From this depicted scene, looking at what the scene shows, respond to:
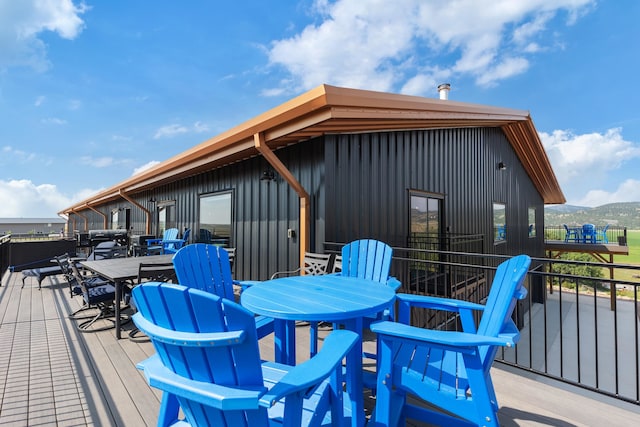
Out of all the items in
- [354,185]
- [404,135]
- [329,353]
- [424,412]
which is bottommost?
[424,412]

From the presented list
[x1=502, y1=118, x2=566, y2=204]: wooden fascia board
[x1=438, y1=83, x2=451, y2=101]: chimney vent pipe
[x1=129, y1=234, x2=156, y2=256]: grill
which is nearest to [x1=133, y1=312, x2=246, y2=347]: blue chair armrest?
[x1=129, y1=234, x2=156, y2=256]: grill

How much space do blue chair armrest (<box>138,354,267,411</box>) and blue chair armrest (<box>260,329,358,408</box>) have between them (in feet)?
0.12

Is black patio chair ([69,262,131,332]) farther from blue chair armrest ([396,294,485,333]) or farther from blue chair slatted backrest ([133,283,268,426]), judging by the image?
blue chair armrest ([396,294,485,333])

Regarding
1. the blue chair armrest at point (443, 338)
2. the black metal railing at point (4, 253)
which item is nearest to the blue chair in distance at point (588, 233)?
the blue chair armrest at point (443, 338)

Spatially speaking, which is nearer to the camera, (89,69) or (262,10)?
(262,10)

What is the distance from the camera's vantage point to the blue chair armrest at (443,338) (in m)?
1.13

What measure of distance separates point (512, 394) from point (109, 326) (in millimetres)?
3872

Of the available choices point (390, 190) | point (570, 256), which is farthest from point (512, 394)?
point (570, 256)

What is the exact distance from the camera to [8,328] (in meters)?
3.27

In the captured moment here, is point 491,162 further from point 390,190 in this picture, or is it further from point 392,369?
point 392,369

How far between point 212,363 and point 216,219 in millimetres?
5925

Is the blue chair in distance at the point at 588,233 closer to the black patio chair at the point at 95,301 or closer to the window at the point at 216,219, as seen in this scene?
the window at the point at 216,219

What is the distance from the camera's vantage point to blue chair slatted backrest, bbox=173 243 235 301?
77.2 inches

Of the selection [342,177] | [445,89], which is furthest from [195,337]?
[445,89]
